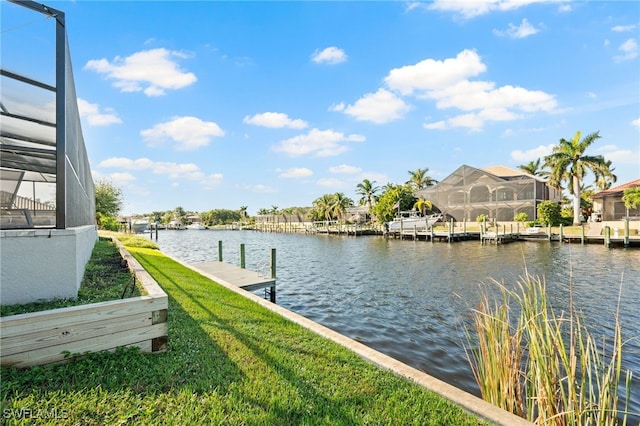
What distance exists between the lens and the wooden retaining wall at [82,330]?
2.60m

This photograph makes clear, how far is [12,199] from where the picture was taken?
6.51 m

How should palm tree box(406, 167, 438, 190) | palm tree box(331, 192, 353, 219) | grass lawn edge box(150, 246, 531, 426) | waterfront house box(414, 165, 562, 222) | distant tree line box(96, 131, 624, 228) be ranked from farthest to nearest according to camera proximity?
palm tree box(331, 192, 353, 219)
palm tree box(406, 167, 438, 190)
waterfront house box(414, 165, 562, 222)
distant tree line box(96, 131, 624, 228)
grass lawn edge box(150, 246, 531, 426)

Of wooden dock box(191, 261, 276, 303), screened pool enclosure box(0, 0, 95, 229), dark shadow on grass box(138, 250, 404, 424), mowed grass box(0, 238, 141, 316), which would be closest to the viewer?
dark shadow on grass box(138, 250, 404, 424)

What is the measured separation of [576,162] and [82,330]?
42.3 m

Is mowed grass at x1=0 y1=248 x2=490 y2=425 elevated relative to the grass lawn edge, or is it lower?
elevated

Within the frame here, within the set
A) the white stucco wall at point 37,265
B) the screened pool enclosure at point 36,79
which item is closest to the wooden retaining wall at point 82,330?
the white stucco wall at point 37,265

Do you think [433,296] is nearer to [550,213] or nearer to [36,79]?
[36,79]

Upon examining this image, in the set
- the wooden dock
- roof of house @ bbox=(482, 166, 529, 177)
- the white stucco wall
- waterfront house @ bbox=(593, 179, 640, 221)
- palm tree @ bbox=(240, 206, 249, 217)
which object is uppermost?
roof of house @ bbox=(482, 166, 529, 177)

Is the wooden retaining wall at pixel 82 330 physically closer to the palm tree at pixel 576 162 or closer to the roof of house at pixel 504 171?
the palm tree at pixel 576 162

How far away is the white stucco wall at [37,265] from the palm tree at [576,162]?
135 feet

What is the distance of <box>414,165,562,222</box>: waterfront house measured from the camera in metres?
39.3

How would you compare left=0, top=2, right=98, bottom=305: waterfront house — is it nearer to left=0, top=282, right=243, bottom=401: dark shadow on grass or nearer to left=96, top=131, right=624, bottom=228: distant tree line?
left=0, top=282, right=243, bottom=401: dark shadow on grass

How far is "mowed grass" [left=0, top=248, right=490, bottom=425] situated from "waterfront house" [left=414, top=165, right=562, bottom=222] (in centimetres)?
4350

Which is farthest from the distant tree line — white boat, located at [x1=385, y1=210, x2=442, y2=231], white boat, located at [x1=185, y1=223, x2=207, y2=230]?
white boat, located at [x1=185, y1=223, x2=207, y2=230]
